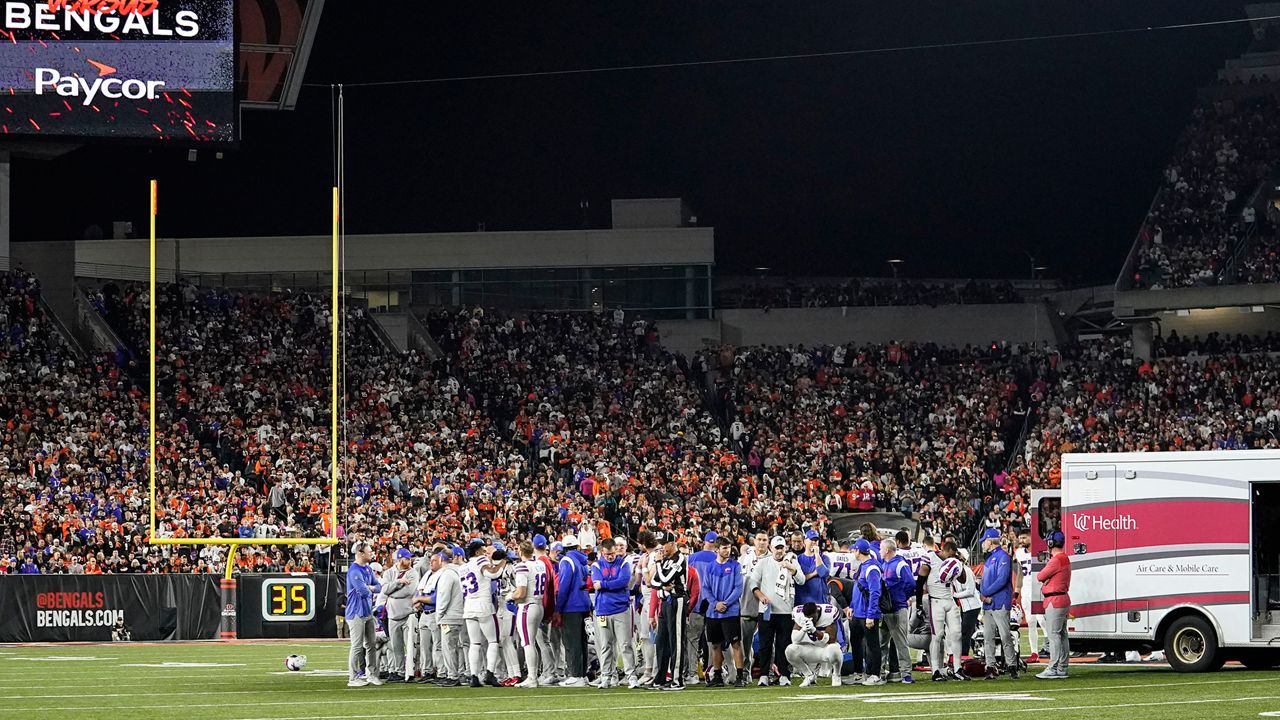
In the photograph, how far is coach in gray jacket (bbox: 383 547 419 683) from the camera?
54.9 ft

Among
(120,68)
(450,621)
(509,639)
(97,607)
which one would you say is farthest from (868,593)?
(97,607)

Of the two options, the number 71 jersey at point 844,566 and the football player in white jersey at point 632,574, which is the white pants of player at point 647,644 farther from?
the number 71 jersey at point 844,566

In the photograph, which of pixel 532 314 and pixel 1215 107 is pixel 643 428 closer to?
pixel 532 314

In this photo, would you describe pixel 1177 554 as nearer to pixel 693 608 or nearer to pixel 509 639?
pixel 693 608

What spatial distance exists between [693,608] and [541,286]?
99.2 feet

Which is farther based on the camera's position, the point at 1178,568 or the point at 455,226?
the point at 455,226

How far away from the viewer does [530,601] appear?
15.7 m

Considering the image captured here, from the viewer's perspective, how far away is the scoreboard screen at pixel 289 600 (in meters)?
27.0

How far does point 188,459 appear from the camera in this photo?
3138 cm

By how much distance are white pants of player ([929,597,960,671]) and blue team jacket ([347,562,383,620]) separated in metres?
5.14

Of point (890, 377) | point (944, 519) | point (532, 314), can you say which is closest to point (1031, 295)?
point (890, 377)

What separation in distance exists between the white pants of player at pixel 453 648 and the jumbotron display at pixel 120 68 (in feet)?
35.8

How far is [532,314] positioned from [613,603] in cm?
2785

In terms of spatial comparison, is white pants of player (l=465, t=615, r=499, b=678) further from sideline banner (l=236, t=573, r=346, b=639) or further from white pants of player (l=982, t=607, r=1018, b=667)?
sideline banner (l=236, t=573, r=346, b=639)
